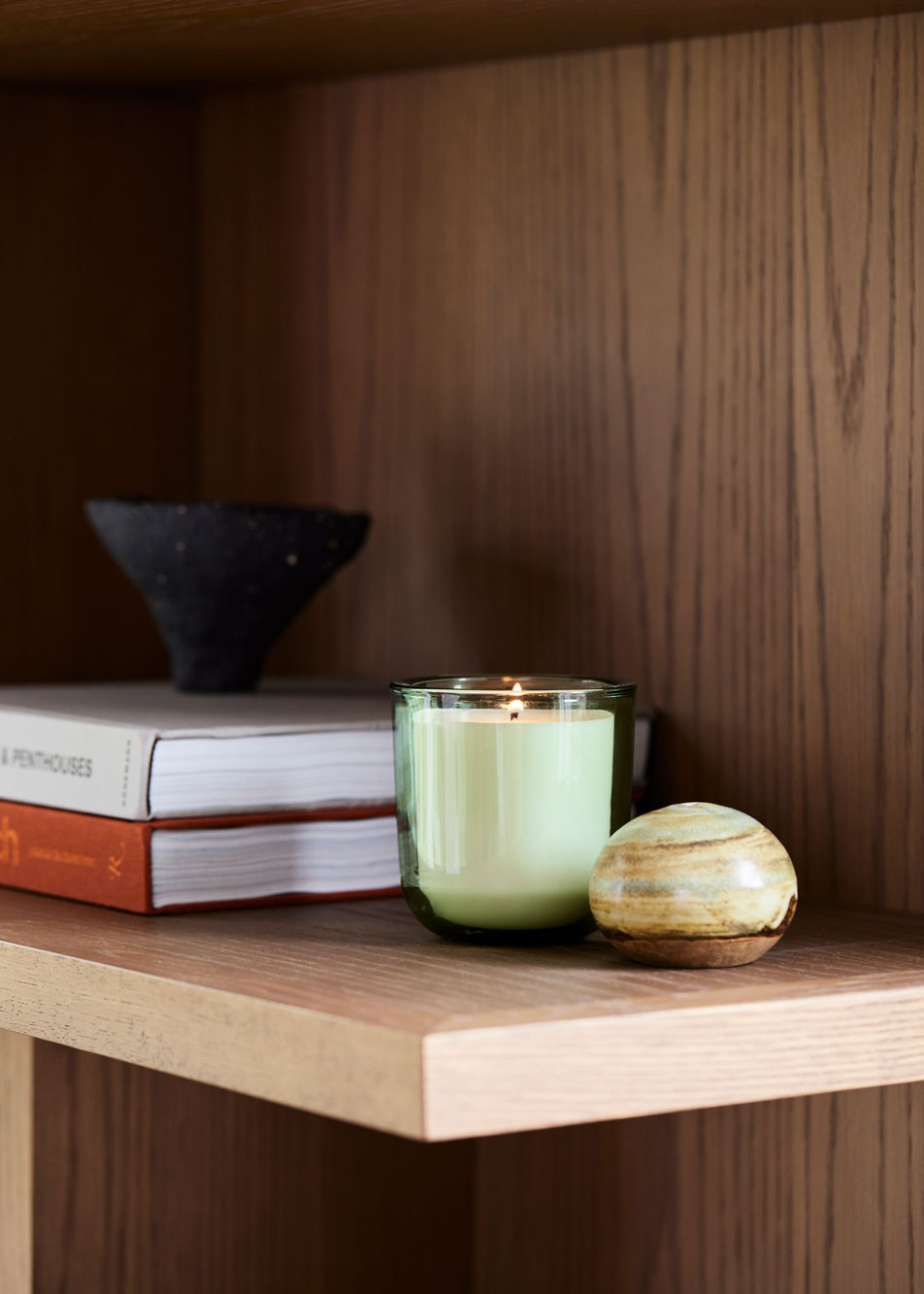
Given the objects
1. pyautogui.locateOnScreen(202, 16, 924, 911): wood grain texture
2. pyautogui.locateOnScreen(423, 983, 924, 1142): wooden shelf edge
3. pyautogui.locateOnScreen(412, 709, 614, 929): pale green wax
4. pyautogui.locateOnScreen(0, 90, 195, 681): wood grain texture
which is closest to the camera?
pyautogui.locateOnScreen(423, 983, 924, 1142): wooden shelf edge

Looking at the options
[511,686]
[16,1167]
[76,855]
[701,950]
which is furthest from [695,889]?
[16,1167]

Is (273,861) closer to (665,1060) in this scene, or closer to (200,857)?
(200,857)

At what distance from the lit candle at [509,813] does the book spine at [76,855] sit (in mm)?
123

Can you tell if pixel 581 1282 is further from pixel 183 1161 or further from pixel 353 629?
pixel 353 629

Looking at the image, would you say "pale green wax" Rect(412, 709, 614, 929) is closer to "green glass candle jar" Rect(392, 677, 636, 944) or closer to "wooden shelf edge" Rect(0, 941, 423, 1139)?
"green glass candle jar" Rect(392, 677, 636, 944)

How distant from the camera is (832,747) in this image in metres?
0.70

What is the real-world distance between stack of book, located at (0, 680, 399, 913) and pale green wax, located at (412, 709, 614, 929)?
0.09 m

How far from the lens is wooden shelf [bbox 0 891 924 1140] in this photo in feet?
1.49

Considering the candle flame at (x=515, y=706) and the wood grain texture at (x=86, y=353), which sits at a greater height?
the wood grain texture at (x=86, y=353)

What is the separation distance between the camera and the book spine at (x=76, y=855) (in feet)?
2.09

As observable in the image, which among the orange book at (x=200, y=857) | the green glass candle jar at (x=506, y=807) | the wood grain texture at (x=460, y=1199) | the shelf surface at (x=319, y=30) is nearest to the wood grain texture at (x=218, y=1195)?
the wood grain texture at (x=460, y=1199)

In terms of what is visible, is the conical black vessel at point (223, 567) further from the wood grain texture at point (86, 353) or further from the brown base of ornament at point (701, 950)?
the brown base of ornament at point (701, 950)

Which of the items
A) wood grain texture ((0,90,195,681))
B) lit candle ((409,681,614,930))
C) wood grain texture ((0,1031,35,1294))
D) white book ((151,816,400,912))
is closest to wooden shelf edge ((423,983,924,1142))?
lit candle ((409,681,614,930))

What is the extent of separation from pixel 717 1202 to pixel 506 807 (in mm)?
289
